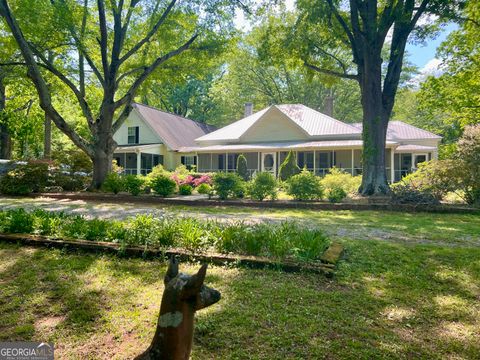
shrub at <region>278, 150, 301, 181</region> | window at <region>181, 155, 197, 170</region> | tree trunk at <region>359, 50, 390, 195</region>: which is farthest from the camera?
window at <region>181, 155, 197, 170</region>

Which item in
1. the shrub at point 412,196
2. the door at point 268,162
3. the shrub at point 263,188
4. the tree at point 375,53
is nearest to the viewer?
the shrub at point 412,196

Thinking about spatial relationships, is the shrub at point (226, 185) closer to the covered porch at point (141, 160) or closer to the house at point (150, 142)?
the covered porch at point (141, 160)

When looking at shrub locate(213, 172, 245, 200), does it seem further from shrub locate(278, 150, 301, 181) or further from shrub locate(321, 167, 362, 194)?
shrub locate(278, 150, 301, 181)

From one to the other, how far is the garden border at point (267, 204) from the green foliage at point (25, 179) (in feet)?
2.96

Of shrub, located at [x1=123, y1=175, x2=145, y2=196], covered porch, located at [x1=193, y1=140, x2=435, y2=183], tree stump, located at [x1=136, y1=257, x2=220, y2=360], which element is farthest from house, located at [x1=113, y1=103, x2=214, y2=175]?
tree stump, located at [x1=136, y1=257, x2=220, y2=360]

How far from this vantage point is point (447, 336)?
9.21ft

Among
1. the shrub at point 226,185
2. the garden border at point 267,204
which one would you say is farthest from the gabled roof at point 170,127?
the shrub at point 226,185

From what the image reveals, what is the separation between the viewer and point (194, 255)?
4605mm

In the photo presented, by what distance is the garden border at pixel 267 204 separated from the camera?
34.1ft

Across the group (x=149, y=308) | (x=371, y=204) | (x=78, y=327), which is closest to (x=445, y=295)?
(x=149, y=308)

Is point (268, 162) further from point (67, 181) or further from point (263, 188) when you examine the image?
point (67, 181)

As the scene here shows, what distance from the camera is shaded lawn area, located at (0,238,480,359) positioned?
8.68 feet

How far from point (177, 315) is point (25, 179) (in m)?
15.9

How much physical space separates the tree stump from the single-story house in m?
19.6
